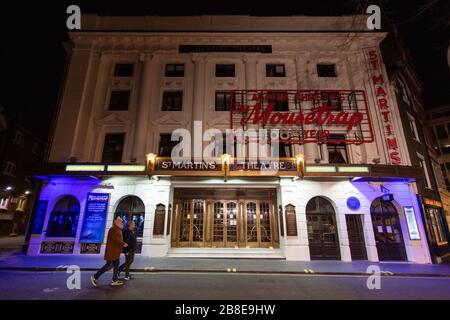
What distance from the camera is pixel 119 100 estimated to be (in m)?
15.5

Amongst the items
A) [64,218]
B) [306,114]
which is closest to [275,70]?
[306,114]

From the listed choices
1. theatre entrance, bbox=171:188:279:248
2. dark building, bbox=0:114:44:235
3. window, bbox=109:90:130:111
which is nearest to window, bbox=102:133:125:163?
window, bbox=109:90:130:111

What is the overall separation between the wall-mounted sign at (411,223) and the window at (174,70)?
16934 millimetres

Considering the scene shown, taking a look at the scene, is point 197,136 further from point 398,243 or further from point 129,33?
point 398,243

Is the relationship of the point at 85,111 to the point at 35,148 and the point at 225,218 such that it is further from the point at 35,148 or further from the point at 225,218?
the point at 35,148

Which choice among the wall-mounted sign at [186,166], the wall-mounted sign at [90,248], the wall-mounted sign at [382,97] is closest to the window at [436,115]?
the wall-mounted sign at [382,97]

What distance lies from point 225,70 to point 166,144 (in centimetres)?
714

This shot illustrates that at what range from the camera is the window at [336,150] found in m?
14.0

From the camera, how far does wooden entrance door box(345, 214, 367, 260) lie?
12309 mm

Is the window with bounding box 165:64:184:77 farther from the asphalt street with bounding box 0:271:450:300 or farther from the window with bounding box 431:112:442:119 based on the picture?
the window with bounding box 431:112:442:119

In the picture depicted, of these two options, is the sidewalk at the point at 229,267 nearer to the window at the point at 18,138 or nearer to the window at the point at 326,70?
the window at the point at 326,70

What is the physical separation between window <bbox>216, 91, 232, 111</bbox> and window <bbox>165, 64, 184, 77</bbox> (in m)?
3.31

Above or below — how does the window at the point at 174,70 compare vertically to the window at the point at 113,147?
above

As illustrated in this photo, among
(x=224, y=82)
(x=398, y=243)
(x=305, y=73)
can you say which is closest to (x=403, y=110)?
(x=305, y=73)
